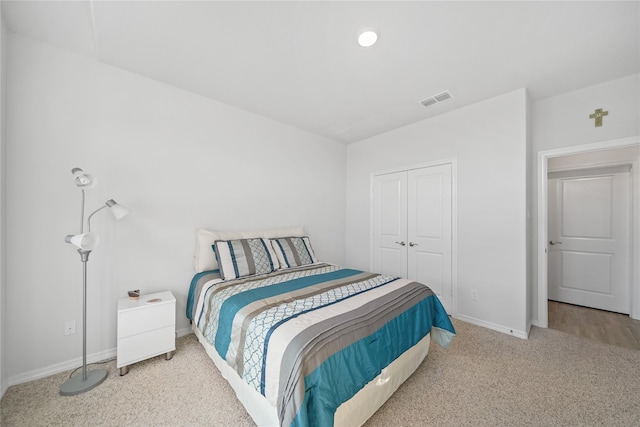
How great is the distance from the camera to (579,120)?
258 centimetres

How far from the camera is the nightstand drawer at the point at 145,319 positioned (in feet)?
6.22

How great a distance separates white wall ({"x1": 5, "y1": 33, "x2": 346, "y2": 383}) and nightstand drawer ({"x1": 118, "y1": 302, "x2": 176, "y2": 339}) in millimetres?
409

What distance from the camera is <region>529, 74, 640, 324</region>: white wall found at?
2.32 m

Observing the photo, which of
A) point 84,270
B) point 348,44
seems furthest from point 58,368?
point 348,44

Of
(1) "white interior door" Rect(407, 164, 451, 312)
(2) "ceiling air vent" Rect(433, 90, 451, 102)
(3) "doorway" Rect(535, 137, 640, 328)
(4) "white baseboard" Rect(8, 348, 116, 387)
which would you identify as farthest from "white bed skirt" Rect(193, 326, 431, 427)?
(2) "ceiling air vent" Rect(433, 90, 451, 102)

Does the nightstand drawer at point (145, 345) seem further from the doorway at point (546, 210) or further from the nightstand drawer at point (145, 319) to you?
the doorway at point (546, 210)

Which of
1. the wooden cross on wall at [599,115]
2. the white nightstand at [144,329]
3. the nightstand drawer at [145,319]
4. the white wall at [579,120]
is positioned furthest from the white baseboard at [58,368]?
the wooden cross on wall at [599,115]

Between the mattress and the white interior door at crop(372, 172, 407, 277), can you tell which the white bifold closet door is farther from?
the mattress

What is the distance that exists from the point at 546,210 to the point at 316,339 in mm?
3101

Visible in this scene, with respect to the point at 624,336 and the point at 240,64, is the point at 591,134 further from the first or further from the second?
the point at 240,64

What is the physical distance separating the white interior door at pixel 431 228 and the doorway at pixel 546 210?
929 millimetres

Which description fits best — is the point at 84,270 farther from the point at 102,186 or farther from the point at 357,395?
the point at 357,395

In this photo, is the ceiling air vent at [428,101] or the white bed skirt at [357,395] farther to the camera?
the ceiling air vent at [428,101]

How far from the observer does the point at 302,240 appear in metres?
3.21
